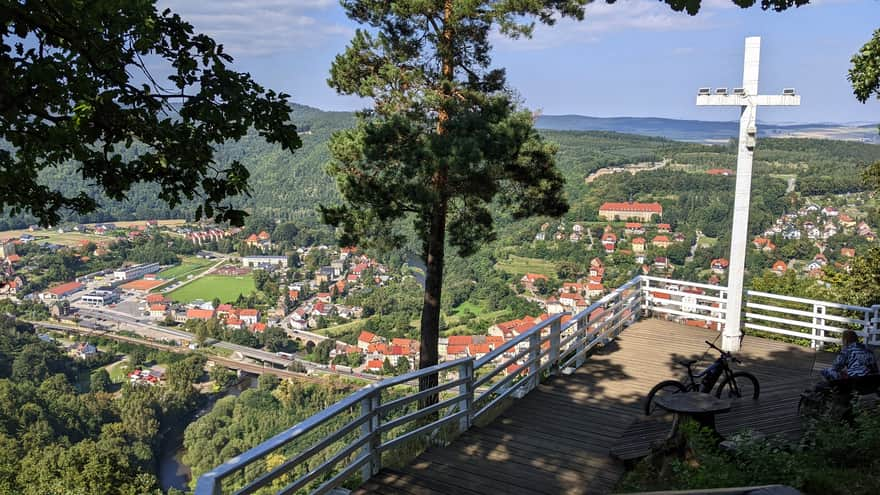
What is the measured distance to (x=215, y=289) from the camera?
238ft

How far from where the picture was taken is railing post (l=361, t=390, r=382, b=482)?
18.7ft

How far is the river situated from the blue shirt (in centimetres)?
2758

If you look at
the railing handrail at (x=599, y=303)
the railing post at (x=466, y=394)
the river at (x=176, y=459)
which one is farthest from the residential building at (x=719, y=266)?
the railing post at (x=466, y=394)

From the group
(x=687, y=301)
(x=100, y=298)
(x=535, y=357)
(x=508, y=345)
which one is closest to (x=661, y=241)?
(x=687, y=301)

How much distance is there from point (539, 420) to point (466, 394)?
3.58 feet

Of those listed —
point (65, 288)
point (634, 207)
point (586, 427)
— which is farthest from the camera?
point (65, 288)

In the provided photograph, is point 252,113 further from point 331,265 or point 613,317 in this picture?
point 331,265

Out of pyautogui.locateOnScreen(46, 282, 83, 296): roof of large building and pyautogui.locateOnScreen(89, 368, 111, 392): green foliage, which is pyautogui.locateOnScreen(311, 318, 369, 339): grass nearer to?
pyautogui.locateOnScreen(89, 368, 111, 392): green foliage

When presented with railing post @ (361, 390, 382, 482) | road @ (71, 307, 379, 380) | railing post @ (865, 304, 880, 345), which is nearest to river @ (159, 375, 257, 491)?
road @ (71, 307, 379, 380)

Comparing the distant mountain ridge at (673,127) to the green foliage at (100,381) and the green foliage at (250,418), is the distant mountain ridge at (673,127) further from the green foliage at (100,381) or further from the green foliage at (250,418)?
the green foliage at (100,381)

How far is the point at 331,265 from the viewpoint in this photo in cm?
8219

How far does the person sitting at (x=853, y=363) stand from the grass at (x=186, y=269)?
7998cm

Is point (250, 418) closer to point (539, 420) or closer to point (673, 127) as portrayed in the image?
point (539, 420)

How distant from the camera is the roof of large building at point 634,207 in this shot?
58162 millimetres
